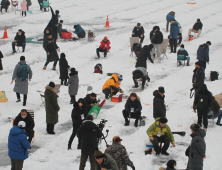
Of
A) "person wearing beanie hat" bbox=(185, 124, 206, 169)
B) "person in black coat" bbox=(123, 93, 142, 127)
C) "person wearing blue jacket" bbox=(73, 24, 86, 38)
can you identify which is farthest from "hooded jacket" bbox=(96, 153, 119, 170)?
"person wearing blue jacket" bbox=(73, 24, 86, 38)

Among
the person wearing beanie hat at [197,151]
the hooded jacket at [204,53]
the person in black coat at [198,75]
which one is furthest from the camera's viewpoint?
the hooded jacket at [204,53]

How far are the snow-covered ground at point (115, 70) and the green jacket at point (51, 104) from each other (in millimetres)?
531

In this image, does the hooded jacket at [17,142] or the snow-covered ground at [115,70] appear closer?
the hooded jacket at [17,142]

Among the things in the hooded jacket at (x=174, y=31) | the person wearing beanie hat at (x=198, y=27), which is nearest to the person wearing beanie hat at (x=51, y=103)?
the hooded jacket at (x=174, y=31)

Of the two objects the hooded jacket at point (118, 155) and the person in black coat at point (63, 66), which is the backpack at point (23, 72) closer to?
the person in black coat at point (63, 66)

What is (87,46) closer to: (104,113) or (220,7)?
(104,113)

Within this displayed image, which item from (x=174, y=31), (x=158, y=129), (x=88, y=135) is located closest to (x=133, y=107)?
(x=158, y=129)

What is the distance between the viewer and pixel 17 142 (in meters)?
6.68

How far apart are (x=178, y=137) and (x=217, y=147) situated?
1086mm

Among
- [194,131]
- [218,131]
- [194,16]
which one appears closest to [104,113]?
[218,131]

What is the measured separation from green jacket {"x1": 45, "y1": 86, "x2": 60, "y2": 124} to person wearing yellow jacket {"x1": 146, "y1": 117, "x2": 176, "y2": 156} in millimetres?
2714

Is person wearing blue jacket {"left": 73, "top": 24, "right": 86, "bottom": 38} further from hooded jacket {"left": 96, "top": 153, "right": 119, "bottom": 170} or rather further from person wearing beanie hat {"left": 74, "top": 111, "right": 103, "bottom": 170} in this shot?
hooded jacket {"left": 96, "top": 153, "right": 119, "bottom": 170}

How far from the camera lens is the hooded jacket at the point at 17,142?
6.64m

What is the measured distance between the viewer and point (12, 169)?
6949mm
